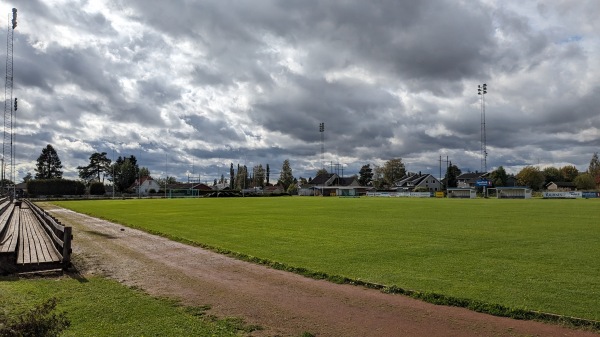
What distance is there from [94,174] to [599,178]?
532ft

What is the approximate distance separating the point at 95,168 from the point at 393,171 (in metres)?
110

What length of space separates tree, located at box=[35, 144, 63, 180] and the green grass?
150 meters

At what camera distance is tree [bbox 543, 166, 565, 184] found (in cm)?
16510

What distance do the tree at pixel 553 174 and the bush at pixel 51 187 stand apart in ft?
535

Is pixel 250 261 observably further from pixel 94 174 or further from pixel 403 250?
pixel 94 174

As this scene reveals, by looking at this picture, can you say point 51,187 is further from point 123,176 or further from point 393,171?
point 393,171

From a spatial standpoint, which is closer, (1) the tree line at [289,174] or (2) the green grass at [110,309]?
(2) the green grass at [110,309]

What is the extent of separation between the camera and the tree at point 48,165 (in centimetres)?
13912

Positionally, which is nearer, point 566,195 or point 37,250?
point 37,250

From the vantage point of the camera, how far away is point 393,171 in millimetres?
163750

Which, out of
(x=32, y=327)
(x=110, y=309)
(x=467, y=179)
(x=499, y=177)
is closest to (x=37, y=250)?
(x=110, y=309)

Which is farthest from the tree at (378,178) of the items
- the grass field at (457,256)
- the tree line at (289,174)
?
the grass field at (457,256)

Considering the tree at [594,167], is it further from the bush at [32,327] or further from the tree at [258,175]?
the bush at [32,327]

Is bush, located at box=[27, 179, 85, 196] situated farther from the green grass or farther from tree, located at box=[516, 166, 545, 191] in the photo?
tree, located at box=[516, 166, 545, 191]
